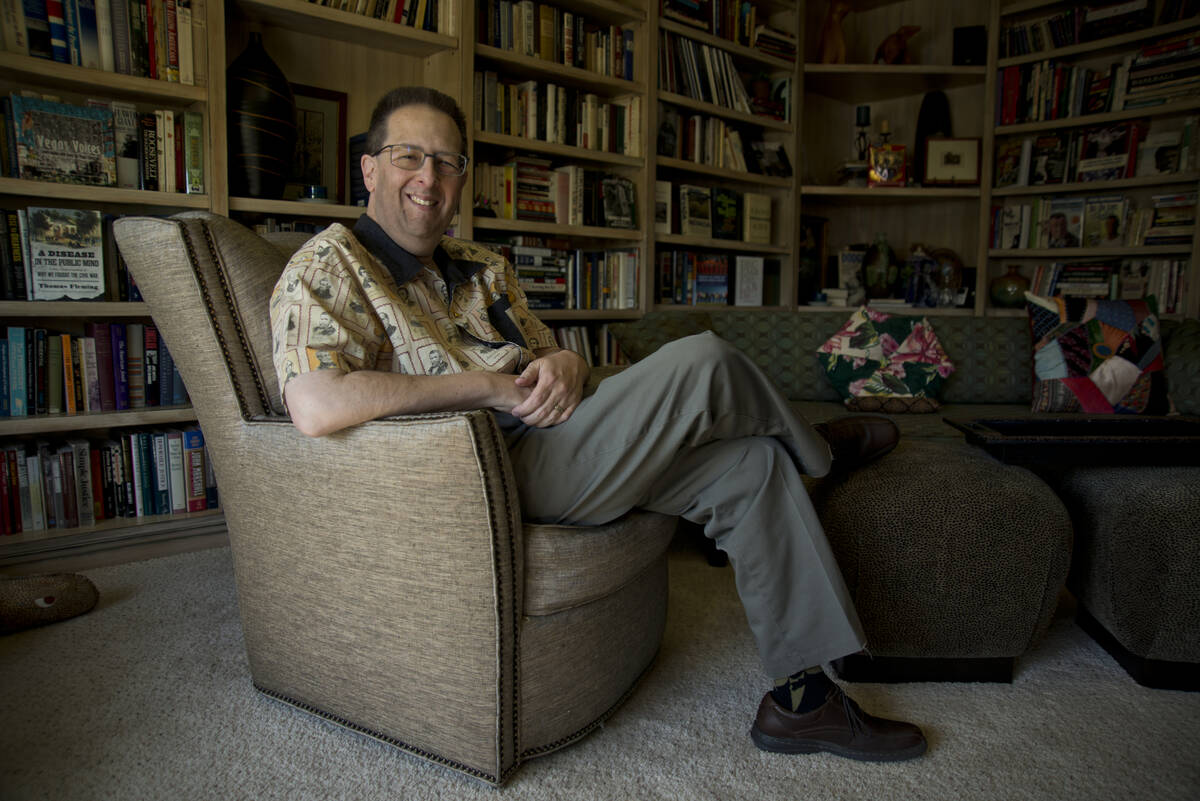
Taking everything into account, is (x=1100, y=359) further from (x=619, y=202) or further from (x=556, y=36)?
(x=556, y=36)

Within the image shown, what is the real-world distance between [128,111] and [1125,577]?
2.70m

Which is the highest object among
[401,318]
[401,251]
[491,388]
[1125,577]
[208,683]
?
[401,251]

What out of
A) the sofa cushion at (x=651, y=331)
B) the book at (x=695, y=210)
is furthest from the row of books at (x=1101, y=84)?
the sofa cushion at (x=651, y=331)

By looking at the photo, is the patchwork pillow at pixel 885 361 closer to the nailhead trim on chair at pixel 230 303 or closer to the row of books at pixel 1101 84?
the row of books at pixel 1101 84

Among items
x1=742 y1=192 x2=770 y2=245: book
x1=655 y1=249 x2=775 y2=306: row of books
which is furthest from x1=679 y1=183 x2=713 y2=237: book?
x1=742 y1=192 x2=770 y2=245: book

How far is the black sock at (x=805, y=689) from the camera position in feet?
4.33

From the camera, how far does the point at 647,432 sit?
1212mm

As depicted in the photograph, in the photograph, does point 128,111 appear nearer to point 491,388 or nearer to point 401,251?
point 401,251

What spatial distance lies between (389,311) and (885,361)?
6.25 feet

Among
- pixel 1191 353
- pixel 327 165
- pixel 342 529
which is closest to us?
pixel 342 529

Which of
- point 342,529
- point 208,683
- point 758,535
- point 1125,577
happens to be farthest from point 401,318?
point 1125,577

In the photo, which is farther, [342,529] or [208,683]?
[208,683]

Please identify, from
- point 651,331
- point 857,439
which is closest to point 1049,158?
point 651,331

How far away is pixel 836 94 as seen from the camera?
410 centimetres
